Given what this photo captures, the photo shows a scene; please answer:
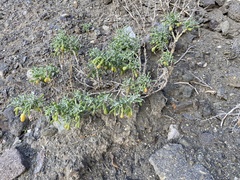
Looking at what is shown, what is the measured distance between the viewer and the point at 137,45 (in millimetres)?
2523

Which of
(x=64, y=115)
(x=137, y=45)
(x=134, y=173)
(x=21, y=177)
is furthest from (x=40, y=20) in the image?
(x=134, y=173)

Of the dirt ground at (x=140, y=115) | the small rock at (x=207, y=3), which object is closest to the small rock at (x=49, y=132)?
the dirt ground at (x=140, y=115)

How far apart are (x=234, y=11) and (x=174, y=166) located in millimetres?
2227

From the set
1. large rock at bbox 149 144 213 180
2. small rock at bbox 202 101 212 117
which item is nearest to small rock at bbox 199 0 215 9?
small rock at bbox 202 101 212 117

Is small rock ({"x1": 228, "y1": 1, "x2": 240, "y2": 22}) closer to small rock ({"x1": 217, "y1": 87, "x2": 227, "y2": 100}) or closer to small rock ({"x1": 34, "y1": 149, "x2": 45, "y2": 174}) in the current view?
small rock ({"x1": 217, "y1": 87, "x2": 227, "y2": 100})

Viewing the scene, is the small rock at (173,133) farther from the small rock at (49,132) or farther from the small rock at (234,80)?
the small rock at (49,132)

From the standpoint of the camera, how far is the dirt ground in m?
2.05

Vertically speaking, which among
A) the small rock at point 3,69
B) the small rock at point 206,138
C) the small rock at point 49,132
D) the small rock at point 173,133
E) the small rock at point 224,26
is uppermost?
the small rock at point 3,69

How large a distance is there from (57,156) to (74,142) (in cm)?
17

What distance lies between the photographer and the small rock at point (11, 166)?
2055 mm

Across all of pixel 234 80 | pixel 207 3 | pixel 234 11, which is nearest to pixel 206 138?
pixel 234 80

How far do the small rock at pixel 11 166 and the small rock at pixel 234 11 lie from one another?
2891 mm

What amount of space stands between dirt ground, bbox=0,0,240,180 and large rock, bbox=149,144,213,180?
0.20 ft

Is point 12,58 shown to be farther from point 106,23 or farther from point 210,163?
point 210,163
